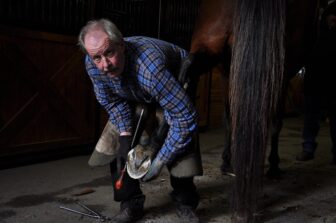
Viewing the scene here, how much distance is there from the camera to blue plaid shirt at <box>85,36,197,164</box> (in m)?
1.69

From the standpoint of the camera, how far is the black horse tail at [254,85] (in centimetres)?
170

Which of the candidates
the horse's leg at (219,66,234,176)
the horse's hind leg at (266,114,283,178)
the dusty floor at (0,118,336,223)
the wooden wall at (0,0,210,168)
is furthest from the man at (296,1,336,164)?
the wooden wall at (0,0,210,168)

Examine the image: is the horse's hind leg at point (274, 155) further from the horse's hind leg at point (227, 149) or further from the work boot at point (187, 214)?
the work boot at point (187, 214)

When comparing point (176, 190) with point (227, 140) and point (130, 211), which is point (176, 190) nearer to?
point (130, 211)

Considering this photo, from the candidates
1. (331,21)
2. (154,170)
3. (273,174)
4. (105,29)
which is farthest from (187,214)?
(331,21)

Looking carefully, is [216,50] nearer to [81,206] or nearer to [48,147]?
[81,206]

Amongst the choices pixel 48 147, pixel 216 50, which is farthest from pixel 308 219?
pixel 48 147

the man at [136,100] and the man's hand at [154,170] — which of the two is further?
the man's hand at [154,170]

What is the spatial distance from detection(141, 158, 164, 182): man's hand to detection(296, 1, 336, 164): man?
204 cm

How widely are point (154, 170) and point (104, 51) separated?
22.1 inches

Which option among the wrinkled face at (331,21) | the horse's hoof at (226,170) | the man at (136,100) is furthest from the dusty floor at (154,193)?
the wrinkled face at (331,21)

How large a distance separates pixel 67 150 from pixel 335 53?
2.40m

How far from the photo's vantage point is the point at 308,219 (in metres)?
2.17

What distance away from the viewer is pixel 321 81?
10.8ft
